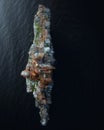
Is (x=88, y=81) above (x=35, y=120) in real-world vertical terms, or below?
above

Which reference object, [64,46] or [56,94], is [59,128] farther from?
[64,46]

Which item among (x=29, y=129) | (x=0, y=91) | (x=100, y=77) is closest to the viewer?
(x=100, y=77)

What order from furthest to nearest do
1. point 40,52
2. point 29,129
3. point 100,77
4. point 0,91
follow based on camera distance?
point 0,91 → point 29,129 → point 40,52 → point 100,77

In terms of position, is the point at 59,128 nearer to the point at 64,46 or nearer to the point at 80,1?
the point at 64,46

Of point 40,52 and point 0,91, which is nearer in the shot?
point 40,52

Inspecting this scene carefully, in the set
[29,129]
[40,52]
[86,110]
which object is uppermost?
[40,52]

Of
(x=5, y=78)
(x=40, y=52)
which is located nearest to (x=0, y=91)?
(x=5, y=78)

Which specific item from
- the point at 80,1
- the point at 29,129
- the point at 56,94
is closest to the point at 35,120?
the point at 29,129
